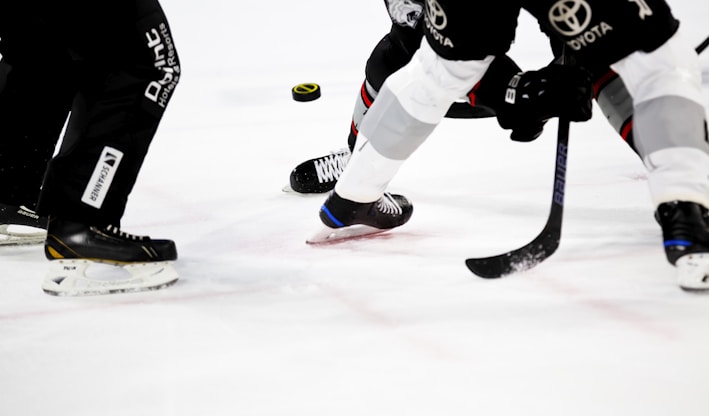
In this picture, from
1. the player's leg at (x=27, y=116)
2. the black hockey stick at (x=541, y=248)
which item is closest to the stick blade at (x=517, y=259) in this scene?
the black hockey stick at (x=541, y=248)

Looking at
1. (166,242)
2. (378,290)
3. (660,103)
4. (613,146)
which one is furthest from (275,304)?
(613,146)

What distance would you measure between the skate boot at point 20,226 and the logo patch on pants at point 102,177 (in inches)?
16.6

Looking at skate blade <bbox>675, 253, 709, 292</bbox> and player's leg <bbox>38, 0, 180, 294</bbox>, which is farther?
player's leg <bbox>38, 0, 180, 294</bbox>

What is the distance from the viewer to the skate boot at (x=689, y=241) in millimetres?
1336

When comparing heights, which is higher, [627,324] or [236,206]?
[627,324]

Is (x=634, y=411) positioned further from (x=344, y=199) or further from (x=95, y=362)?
(x=344, y=199)

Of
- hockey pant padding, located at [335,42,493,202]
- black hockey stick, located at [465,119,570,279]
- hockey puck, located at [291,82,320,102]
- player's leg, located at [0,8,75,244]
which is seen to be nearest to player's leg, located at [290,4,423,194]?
hockey pant padding, located at [335,42,493,202]

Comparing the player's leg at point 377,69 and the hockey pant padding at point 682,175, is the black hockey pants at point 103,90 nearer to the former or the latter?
the player's leg at point 377,69

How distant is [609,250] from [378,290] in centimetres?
47

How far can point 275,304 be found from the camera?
1.51 m

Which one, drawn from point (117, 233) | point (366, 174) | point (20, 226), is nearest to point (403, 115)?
point (366, 174)

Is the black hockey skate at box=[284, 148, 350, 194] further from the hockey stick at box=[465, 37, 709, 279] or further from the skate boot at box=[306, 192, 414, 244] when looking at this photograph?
the hockey stick at box=[465, 37, 709, 279]

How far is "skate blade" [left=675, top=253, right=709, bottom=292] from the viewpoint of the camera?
1334 mm

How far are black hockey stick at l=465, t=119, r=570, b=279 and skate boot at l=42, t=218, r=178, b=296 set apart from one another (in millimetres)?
590
